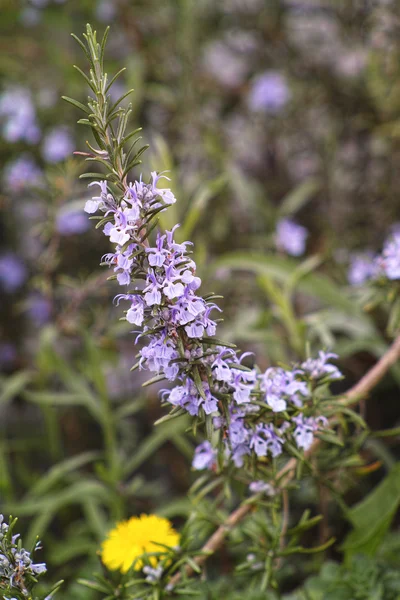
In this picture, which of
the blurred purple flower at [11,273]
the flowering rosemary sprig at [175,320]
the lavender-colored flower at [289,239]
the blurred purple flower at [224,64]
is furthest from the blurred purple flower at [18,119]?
the flowering rosemary sprig at [175,320]

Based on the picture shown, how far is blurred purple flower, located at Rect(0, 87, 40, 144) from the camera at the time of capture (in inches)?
72.7

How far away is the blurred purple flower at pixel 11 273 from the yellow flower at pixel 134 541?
1191 mm

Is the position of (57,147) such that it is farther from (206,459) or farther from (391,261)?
(206,459)

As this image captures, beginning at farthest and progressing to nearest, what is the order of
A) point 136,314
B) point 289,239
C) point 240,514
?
1. point 289,239
2. point 240,514
3. point 136,314

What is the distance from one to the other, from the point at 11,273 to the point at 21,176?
511 mm

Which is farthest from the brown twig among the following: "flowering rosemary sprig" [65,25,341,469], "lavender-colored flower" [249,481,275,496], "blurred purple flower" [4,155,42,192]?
"blurred purple flower" [4,155,42,192]

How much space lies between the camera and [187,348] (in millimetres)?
764

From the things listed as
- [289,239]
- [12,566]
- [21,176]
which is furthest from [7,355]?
[12,566]

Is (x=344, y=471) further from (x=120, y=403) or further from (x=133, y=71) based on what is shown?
(x=133, y=71)

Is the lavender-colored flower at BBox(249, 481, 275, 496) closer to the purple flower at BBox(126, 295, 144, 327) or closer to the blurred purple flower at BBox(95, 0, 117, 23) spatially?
the purple flower at BBox(126, 295, 144, 327)

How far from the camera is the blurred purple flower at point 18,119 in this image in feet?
6.06

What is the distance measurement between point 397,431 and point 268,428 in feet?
1.04

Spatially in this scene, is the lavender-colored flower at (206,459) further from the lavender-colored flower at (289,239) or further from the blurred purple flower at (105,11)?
the blurred purple flower at (105,11)

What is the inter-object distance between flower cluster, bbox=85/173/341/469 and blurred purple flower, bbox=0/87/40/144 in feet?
4.02
